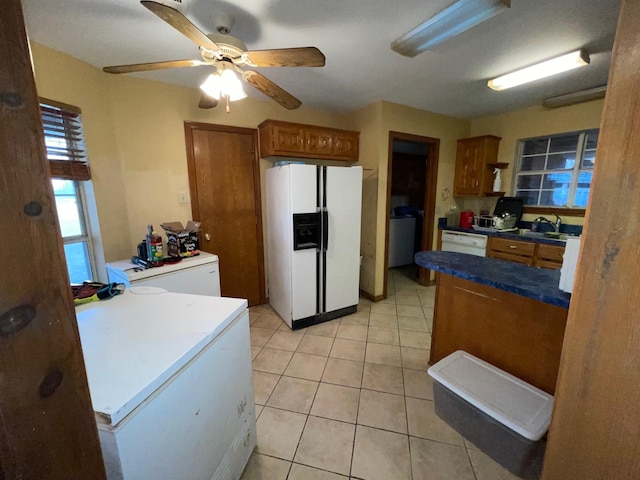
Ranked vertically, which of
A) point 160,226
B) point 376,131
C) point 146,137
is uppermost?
point 376,131

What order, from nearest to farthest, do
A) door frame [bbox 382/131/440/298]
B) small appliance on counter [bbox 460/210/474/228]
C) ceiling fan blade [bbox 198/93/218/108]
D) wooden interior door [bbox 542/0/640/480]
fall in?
1. wooden interior door [bbox 542/0/640/480]
2. ceiling fan blade [bbox 198/93/218/108]
3. door frame [bbox 382/131/440/298]
4. small appliance on counter [bbox 460/210/474/228]

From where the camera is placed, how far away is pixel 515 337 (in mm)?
1477

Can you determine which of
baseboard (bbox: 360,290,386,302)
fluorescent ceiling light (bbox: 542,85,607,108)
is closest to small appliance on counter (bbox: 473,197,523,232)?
fluorescent ceiling light (bbox: 542,85,607,108)

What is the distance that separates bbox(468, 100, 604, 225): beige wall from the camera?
9.10 feet

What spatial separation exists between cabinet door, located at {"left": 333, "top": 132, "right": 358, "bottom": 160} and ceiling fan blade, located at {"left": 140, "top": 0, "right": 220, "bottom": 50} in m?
1.80

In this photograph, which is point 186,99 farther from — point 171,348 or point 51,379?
point 51,379

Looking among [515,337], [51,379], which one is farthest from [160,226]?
[515,337]

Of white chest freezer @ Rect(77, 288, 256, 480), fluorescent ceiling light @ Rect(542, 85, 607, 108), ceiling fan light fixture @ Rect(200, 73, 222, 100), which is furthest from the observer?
fluorescent ceiling light @ Rect(542, 85, 607, 108)

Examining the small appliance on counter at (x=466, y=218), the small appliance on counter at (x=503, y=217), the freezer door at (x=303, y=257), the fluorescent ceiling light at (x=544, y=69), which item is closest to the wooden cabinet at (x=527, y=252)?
the small appliance on counter at (x=503, y=217)

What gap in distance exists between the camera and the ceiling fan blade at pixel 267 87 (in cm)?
157

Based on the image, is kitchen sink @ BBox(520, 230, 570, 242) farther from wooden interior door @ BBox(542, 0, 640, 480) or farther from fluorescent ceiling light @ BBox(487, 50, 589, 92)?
wooden interior door @ BBox(542, 0, 640, 480)

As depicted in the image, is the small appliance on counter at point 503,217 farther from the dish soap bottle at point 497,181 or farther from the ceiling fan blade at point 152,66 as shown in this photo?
the ceiling fan blade at point 152,66

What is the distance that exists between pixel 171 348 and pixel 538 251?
3469mm

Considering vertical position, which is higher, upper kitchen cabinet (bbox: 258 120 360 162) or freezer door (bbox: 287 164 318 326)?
upper kitchen cabinet (bbox: 258 120 360 162)
